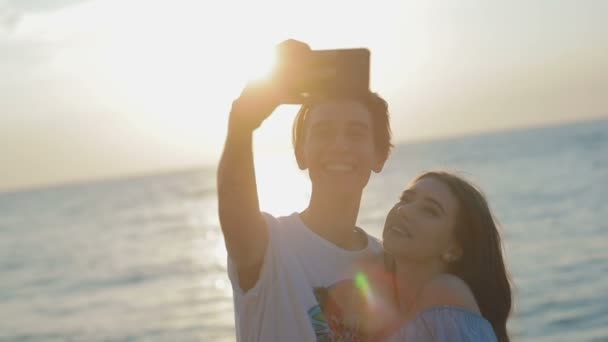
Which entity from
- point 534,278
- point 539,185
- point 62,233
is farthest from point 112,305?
point 62,233

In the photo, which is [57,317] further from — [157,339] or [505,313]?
[505,313]

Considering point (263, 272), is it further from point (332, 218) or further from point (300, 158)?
point (300, 158)

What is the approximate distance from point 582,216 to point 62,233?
34700 mm

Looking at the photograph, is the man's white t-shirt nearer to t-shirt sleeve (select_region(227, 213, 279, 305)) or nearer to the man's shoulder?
t-shirt sleeve (select_region(227, 213, 279, 305))

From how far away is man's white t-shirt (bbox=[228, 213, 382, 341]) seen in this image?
138 inches

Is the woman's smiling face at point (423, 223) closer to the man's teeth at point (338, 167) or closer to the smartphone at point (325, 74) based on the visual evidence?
the man's teeth at point (338, 167)

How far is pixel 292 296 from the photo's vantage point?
353 cm

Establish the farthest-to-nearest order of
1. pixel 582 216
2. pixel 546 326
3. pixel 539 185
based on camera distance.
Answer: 1. pixel 539 185
2. pixel 582 216
3. pixel 546 326

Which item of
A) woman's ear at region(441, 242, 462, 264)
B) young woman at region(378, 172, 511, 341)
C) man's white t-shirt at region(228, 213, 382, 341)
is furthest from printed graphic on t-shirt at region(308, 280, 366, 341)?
woman's ear at region(441, 242, 462, 264)

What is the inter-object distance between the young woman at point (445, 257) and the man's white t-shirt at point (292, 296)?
309 millimetres

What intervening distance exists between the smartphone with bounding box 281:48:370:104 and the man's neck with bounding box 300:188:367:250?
0.49 meters

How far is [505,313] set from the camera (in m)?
4.10

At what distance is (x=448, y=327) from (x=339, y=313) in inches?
18.3

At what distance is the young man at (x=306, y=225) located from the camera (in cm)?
331
